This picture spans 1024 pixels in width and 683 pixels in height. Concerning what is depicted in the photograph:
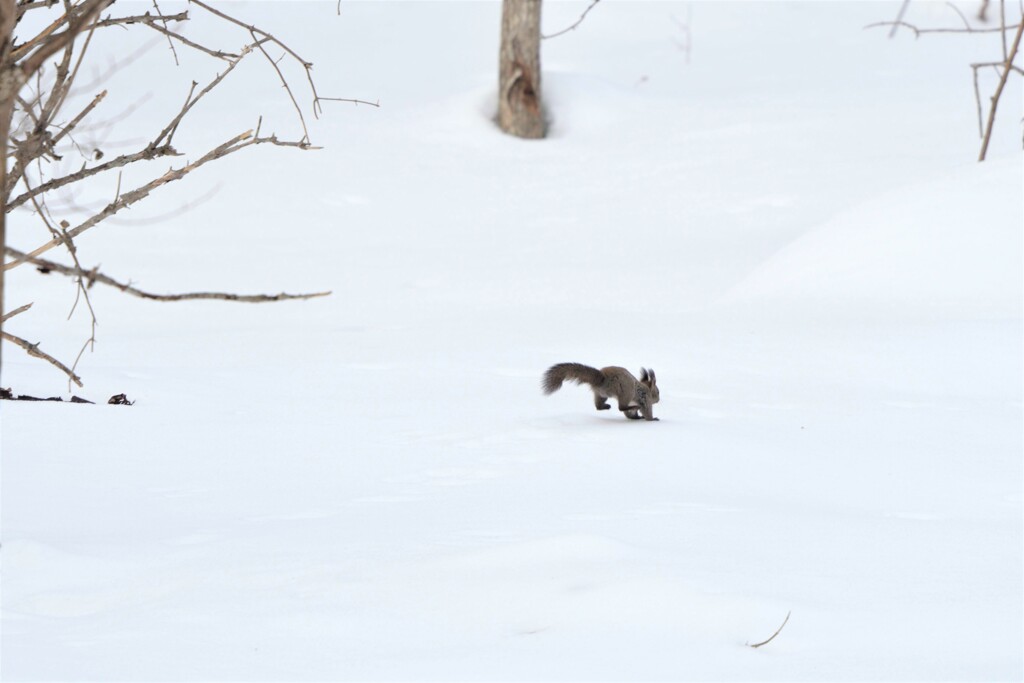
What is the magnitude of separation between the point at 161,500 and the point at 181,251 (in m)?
6.24

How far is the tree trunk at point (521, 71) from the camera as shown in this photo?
12.6 metres

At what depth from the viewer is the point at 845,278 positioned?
7.37 m

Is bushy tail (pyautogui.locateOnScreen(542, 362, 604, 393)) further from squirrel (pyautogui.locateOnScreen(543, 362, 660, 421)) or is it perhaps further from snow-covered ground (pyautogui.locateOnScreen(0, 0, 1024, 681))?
snow-covered ground (pyautogui.locateOnScreen(0, 0, 1024, 681))

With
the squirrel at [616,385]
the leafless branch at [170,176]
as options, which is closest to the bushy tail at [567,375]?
the squirrel at [616,385]

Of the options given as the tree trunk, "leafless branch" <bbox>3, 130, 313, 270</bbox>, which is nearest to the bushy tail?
"leafless branch" <bbox>3, 130, 313, 270</bbox>

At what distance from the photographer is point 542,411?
16.3 feet

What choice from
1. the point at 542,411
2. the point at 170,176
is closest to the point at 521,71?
the point at 542,411

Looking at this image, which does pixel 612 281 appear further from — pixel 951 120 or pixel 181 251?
pixel 951 120

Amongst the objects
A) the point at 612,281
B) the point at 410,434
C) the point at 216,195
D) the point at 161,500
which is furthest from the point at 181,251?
the point at 161,500

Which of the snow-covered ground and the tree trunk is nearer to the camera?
the snow-covered ground

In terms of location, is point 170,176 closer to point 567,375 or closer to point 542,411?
point 567,375

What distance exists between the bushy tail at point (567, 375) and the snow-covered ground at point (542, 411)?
0.19 metres

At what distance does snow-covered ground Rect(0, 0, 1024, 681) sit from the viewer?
96.7 inches

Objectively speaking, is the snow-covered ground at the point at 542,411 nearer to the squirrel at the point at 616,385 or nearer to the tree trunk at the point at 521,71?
the squirrel at the point at 616,385
